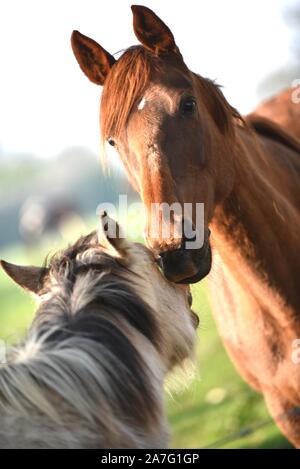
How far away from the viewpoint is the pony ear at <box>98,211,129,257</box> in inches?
96.3

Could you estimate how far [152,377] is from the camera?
2.40 m

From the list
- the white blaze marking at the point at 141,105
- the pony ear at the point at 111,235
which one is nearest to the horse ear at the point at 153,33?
the white blaze marking at the point at 141,105

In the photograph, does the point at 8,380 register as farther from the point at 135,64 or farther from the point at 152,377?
the point at 135,64

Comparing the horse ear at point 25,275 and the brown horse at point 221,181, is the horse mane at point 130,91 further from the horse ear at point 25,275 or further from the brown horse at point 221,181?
the horse ear at point 25,275

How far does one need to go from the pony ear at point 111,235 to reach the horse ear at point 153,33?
1257 mm

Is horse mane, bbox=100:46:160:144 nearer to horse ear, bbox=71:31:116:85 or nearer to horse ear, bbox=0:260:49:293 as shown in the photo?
horse ear, bbox=71:31:116:85

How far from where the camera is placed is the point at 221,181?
11.5 ft

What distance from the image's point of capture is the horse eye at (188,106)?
332 cm

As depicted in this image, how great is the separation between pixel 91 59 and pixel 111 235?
1468 millimetres

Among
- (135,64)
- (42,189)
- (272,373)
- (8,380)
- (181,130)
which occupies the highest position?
(135,64)
